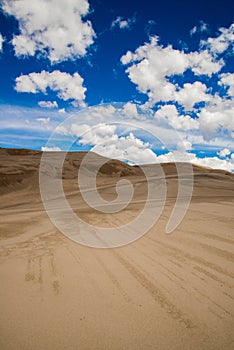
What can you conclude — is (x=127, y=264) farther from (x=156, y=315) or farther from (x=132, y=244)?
(x=156, y=315)

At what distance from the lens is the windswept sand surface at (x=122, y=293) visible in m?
1.98

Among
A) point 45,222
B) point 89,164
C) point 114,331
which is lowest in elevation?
point 45,222

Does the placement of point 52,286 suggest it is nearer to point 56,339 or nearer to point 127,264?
point 56,339

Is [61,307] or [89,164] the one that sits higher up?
[89,164]

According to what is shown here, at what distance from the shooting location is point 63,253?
4.20m

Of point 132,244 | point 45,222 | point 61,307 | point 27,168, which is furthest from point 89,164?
point 61,307

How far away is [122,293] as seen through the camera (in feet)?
8.86

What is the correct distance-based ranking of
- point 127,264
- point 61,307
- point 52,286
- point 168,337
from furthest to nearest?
point 127,264, point 52,286, point 61,307, point 168,337

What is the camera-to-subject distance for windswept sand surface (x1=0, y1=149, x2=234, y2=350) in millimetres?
1984

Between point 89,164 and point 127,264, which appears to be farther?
point 89,164

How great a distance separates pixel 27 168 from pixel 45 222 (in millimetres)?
17029

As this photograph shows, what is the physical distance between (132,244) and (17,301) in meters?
2.49

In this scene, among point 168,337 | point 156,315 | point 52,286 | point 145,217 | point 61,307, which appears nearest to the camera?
point 168,337

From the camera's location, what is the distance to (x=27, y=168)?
22.6 metres
